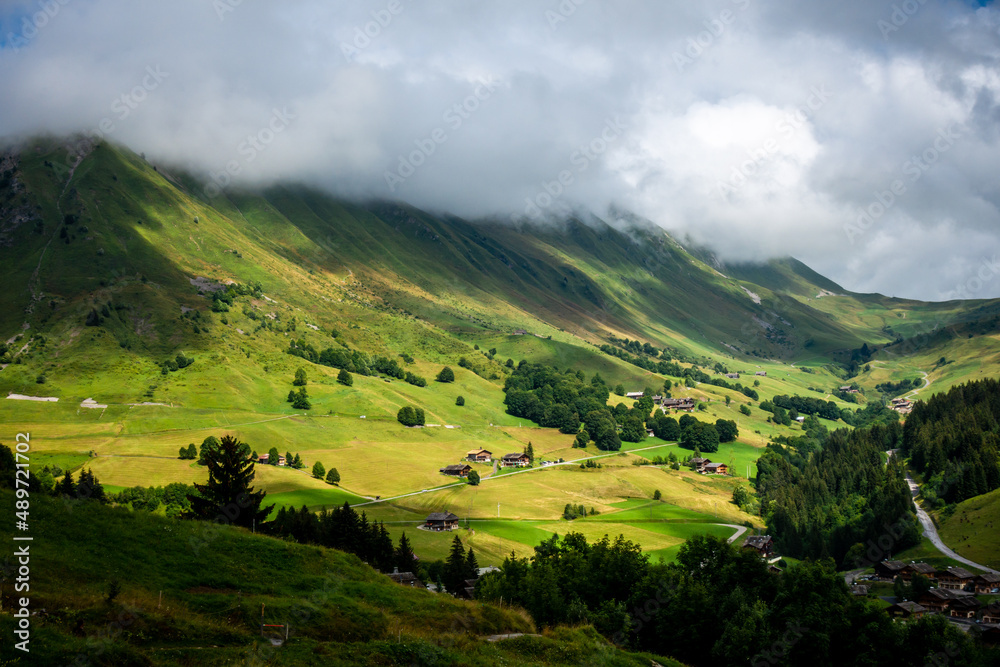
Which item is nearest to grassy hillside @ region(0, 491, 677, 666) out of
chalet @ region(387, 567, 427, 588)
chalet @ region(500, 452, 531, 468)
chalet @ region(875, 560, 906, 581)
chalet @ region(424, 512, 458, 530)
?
chalet @ region(387, 567, 427, 588)

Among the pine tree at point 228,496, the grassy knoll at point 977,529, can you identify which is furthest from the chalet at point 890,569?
the pine tree at point 228,496

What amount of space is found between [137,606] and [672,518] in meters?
129

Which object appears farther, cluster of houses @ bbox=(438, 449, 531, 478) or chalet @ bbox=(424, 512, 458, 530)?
cluster of houses @ bbox=(438, 449, 531, 478)

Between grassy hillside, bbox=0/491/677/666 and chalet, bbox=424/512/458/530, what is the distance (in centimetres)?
7072

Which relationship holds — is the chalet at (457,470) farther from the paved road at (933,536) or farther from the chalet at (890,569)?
Answer: the paved road at (933,536)

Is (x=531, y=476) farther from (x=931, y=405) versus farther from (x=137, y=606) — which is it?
(x=137, y=606)

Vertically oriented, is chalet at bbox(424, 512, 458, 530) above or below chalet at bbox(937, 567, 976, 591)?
below

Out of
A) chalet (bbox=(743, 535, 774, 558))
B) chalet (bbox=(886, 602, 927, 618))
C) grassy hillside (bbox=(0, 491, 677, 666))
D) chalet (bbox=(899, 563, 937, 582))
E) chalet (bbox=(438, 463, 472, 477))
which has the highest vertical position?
grassy hillside (bbox=(0, 491, 677, 666))

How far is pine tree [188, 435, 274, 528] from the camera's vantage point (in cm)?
6250

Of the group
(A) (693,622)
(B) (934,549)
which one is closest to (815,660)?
A: (A) (693,622)

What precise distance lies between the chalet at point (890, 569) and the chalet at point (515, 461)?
9631 centimetres

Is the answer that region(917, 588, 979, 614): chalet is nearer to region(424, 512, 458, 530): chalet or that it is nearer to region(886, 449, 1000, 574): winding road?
region(886, 449, 1000, 574): winding road

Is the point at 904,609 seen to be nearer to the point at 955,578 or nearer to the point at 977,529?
the point at 955,578

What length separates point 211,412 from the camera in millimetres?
174500
